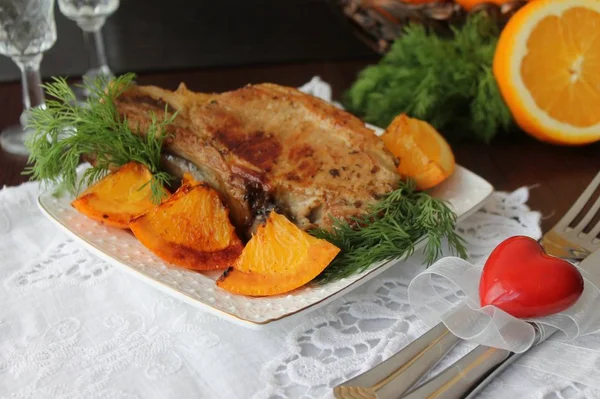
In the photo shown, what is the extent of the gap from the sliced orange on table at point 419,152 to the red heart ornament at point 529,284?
13.9 inches

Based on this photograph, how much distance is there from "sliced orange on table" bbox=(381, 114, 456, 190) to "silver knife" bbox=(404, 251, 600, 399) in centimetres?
45

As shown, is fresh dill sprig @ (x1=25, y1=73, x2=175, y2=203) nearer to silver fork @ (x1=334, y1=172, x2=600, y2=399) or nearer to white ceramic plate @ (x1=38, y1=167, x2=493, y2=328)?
white ceramic plate @ (x1=38, y1=167, x2=493, y2=328)

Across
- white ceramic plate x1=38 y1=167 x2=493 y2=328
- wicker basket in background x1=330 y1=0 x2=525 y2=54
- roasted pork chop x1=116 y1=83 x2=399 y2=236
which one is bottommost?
white ceramic plate x1=38 y1=167 x2=493 y2=328

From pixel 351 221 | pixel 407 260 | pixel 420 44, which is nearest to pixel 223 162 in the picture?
pixel 351 221

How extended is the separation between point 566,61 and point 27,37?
139cm

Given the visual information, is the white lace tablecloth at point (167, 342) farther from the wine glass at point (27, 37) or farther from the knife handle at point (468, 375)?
the wine glass at point (27, 37)

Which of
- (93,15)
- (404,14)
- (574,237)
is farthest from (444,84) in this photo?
(93,15)

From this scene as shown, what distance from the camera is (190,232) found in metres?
1.40

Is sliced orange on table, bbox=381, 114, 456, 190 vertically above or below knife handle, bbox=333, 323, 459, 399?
above

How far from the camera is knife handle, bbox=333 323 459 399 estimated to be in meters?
1.08

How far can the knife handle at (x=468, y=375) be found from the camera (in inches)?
43.0

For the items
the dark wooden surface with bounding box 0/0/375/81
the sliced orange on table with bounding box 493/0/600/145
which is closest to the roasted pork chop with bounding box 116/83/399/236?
the sliced orange on table with bounding box 493/0/600/145

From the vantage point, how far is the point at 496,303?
1.22m

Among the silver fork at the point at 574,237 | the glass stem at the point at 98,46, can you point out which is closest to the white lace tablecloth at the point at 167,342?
the silver fork at the point at 574,237
